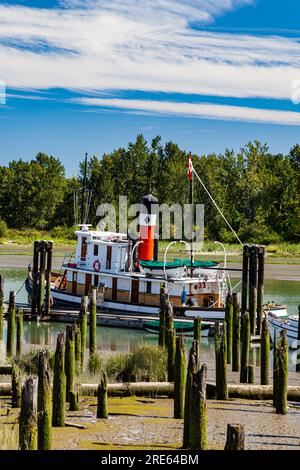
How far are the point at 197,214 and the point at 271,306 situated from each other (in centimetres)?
6649

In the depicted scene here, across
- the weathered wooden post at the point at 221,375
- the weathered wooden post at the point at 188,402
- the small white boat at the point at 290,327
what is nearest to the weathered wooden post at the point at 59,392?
the weathered wooden post at the point at 188,402

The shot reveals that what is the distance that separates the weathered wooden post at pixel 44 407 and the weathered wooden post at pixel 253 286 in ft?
68.1

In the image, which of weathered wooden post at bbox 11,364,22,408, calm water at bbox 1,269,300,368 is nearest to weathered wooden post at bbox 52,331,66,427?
weathered wooden post at bbox 11,364,22,408

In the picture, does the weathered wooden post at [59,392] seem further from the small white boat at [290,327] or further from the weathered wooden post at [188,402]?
the small white boat at [290,327]

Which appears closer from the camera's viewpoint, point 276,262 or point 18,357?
point 18,357

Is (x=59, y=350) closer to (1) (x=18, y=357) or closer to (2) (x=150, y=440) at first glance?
(2) (x=150, y=440)

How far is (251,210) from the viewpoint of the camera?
106250 mm

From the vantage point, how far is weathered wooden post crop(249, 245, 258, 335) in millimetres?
35000

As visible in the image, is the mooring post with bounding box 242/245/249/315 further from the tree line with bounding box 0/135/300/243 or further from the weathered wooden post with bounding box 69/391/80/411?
the tree line with bounding box 0/135/300/243

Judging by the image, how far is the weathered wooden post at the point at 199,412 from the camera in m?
14.7

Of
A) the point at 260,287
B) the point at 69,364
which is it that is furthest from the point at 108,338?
the point at 69,364

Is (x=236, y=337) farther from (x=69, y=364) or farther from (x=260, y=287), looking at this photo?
(x=69, y=364)

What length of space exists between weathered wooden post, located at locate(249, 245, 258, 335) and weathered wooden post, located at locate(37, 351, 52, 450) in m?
20.8

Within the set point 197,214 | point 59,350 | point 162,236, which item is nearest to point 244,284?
point 59,350
